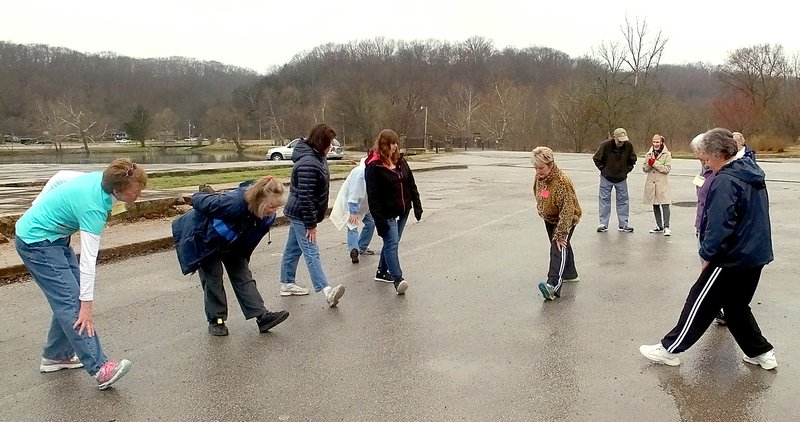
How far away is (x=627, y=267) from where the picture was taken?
7988 mm

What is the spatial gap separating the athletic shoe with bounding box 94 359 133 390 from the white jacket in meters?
4.21

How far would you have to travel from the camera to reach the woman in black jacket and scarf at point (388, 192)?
21.8ft

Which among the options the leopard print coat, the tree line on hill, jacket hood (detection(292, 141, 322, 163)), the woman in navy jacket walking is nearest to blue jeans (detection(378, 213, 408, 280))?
jacket hood (detection(292, 141, 322, 163))

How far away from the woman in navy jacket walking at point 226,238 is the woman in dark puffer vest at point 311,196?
897mm

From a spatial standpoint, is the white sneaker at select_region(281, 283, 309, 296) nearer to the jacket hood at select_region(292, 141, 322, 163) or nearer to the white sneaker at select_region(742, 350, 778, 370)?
the jacket hood at select_region(292, 141, 322, 163)

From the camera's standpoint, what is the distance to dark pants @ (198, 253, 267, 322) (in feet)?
17.6

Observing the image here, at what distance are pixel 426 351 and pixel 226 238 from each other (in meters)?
1.79

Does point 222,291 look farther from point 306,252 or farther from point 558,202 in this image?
point 558,202

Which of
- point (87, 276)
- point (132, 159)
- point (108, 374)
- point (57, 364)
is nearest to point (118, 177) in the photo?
point (87, 276)

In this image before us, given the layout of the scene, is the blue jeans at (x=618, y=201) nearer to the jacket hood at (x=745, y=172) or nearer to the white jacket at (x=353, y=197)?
the white jacket at (x=353, y=197)

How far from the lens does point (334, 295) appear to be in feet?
20.1

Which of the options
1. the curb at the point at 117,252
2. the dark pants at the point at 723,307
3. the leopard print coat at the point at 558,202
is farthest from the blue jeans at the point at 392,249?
the curb at the point at 117,252

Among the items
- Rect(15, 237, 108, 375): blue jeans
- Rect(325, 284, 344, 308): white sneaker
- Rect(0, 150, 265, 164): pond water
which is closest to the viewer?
Rect(15, 237, 108, 375): blue jeans

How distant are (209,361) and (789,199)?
15220 millimetres
